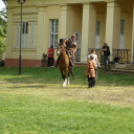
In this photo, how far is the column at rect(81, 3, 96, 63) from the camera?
3350 centimetres

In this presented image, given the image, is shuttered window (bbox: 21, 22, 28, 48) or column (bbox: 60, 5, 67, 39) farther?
shuttered window (bbox: 21, 22, 28, 48)

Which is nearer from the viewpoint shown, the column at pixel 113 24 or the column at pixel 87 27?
the column at pixel 113 24

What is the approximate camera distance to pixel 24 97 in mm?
15562

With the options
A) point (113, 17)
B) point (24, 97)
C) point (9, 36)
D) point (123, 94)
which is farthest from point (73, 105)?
point (9, 36)

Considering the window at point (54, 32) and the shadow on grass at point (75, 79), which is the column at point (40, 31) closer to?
the window at point (54, 32)

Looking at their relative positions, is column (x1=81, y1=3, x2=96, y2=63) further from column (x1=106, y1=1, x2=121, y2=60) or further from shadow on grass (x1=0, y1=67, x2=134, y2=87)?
shadow on grass (x1=0, y1=67, x2=134, y2=87)

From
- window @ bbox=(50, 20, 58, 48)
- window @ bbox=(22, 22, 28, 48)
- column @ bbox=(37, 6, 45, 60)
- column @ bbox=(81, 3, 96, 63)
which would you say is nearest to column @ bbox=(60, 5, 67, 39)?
window @ bbox=(50, 20, 58, 48)

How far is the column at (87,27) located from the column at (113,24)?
1713 mm

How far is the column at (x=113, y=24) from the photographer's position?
3203cm

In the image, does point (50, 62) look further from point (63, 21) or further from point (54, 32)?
point (63, 21)

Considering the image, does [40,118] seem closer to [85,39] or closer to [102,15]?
[85,39]

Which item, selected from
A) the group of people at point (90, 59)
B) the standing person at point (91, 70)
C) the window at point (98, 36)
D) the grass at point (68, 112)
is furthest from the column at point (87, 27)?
the grass at point (68, 112)

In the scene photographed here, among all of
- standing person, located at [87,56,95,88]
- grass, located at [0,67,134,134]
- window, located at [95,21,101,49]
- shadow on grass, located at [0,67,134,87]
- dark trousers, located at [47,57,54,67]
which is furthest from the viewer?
window, located at [95,21,101,49]

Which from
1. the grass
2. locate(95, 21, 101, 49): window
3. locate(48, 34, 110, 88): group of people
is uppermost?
locate(95, 21, 101, 49): window
